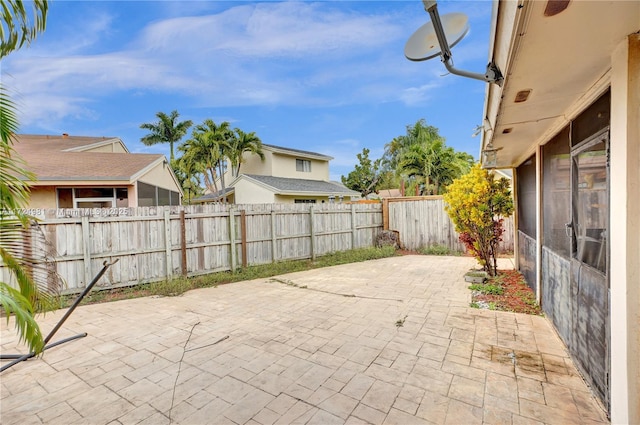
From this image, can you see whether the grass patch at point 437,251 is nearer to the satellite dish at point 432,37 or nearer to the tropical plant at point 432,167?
the tropical plant at point 432,167

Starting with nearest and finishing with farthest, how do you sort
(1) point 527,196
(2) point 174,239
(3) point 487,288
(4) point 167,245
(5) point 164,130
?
1. (3) point 487,288
2. (1) point 527,196
3. (4) point 167,245
4. (2) point 174,239
5. (5) point 164,130

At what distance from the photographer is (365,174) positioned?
26.2 meters

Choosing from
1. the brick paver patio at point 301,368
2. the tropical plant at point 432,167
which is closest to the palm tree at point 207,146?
the tropical plant at point 432,167

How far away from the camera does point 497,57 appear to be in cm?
189

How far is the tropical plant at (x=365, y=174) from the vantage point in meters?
26.2

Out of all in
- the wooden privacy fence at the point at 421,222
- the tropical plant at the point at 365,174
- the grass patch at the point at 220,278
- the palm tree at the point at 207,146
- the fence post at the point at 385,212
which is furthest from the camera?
the tropical plant at the point at 365,174

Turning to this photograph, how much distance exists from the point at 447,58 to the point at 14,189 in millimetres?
3437

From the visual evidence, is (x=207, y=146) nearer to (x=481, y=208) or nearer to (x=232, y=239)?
(x=232, y=239)

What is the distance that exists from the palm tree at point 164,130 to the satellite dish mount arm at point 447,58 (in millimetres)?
28770

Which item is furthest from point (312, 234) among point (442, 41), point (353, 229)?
point (442, 41)

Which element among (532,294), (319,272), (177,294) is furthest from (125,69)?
(532,294)

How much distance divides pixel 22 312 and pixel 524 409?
3.61 metres

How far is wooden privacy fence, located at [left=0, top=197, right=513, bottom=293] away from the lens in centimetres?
542

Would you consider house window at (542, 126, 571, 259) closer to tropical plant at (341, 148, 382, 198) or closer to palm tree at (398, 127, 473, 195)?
palm tree at (398, 127, 473, 195)
